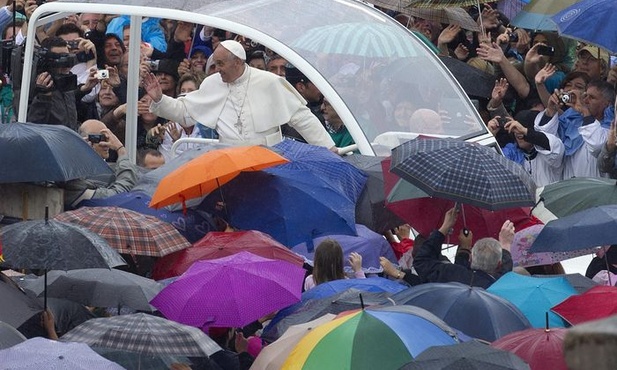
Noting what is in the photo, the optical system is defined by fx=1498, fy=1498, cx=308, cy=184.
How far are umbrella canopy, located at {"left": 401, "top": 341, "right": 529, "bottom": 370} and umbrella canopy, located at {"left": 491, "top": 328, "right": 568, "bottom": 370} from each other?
0.57 m

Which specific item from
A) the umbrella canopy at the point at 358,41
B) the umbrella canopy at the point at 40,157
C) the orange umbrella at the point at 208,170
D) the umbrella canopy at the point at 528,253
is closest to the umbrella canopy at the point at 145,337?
the umbrella canopy at the point at 40,157

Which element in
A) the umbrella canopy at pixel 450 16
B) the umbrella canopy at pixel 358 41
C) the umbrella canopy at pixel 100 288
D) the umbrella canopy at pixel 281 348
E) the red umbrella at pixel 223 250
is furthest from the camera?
the umbrella canopy at pixel 450 16

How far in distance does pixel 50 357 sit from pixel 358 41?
263 inches

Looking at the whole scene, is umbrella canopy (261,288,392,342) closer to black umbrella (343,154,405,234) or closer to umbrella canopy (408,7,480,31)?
black umbrella (343,154,405,234)

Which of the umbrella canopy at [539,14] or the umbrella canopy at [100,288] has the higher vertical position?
the umbrella canopy at [539,14]

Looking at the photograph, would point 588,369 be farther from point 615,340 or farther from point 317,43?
point 317,43

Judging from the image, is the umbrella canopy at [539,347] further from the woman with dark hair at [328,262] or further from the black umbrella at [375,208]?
the black umbrella at [375,208]

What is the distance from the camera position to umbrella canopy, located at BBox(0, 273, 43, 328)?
6570 millimetres

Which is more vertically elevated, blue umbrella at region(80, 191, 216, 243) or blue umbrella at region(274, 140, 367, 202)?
blue umbrella at region(274, 140, 367, 202)

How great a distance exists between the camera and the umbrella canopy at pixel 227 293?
7.27 m

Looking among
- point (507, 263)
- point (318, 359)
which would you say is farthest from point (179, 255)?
point (318, 359)

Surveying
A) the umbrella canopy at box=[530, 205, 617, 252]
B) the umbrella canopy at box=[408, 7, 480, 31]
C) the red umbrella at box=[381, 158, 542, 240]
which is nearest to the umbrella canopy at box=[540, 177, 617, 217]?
the red umbrella at box=[381, 158, 542, 240]

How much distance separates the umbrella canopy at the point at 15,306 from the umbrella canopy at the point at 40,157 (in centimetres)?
241

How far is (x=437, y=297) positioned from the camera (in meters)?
6.83
